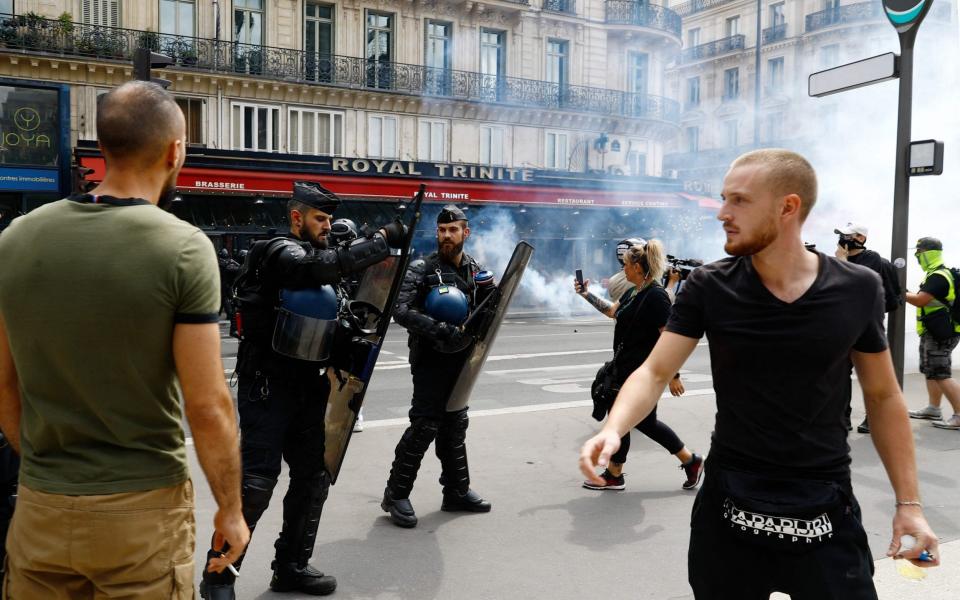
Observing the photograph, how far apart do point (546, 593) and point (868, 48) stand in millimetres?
34641

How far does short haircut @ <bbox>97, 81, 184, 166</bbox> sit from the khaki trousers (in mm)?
793

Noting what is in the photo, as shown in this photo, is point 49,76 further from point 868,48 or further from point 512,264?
point 868,48

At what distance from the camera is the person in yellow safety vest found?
23.3ft

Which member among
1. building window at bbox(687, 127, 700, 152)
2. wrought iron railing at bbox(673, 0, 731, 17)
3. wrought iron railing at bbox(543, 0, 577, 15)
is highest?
wrought iron railing at bbox(673, 0, 731, 17)

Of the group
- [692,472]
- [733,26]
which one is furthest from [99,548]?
[733,26]

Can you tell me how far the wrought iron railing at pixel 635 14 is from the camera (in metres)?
28.9

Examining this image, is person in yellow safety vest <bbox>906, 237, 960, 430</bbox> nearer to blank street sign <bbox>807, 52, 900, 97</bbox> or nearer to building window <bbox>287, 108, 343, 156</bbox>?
blank street sign <bbox>807, 52, 900, 97</bbox>

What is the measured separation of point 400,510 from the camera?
4.61 meters

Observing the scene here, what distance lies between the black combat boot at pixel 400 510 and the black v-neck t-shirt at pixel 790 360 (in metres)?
2.63

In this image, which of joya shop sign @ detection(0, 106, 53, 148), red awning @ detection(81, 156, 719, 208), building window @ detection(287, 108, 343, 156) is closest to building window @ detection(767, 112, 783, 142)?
red awning @ detection(81, 156, 719, 208)

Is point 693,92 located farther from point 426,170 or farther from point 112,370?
point 112,370

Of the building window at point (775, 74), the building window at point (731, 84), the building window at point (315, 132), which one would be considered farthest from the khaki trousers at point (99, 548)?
the building window at point (731, 84)

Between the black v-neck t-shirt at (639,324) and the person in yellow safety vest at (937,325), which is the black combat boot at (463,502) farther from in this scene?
the person in yellow safety vest at (937,325)

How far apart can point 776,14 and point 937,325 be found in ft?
122
